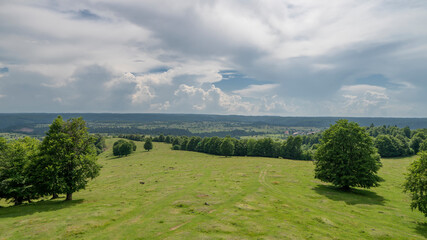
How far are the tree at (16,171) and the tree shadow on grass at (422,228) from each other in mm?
65936

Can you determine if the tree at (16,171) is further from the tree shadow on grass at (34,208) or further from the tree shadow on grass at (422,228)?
the tree shadow on grass at (422,228)

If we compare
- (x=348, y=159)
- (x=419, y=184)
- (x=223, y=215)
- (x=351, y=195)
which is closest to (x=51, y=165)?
(x=223, y=215)

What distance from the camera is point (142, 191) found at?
5394cm

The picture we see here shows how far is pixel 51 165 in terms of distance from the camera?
4072 centimetres

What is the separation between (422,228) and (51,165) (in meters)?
63.8

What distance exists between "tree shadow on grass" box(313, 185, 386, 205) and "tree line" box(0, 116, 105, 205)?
5298cm

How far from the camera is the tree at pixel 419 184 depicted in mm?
32844

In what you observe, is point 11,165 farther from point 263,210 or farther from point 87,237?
point 263,210

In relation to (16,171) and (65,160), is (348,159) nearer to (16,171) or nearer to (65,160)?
(65,160)

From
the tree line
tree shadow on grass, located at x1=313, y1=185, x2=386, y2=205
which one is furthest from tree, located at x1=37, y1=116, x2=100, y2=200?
tree shadow on grass, located at x1=313, y1=185, x2=386, y2=205

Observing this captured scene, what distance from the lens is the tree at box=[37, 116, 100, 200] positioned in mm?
40969

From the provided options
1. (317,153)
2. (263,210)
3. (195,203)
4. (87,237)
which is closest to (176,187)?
(195,203)

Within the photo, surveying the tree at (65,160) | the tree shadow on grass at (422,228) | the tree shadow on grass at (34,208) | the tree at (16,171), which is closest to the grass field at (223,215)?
the tree shadow on grass at (422,228)

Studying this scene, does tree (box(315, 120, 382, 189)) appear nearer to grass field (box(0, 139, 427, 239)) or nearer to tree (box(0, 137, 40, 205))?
grass field (box(0, 139, 427, 239))
